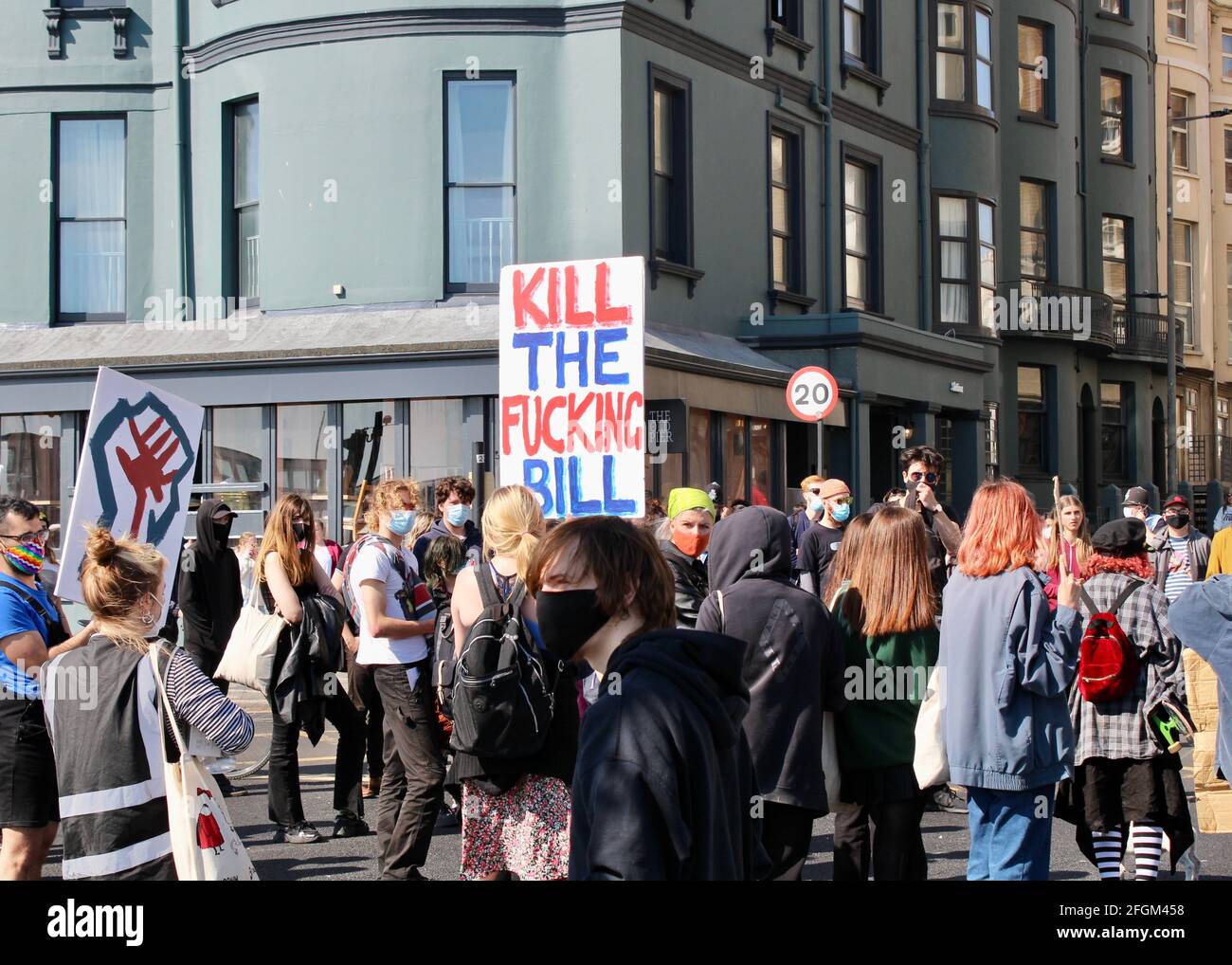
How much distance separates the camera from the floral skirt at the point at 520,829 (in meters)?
6.12

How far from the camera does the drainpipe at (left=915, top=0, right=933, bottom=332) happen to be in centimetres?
2655

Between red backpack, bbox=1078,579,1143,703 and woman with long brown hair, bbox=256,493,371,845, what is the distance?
448cm

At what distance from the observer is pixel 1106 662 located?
23.4ft

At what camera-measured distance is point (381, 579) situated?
27.6 ft

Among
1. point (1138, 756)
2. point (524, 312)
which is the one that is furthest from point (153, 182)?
point (1138, 756)

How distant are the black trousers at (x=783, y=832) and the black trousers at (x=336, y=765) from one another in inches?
157

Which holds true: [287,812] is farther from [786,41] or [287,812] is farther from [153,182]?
[786,41]

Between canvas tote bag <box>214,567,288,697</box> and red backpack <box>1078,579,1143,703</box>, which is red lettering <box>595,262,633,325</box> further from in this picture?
red backpack <box>1078,579,1143,703</box>

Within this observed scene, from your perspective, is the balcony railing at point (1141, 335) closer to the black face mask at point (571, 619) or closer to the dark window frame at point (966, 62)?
the dark window frame at point (966, 62)

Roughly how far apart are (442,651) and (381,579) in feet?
4.57

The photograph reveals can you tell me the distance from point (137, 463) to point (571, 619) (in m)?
5.43

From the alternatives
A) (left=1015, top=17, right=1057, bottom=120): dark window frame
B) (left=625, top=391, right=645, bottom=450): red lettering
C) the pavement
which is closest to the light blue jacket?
the pavement

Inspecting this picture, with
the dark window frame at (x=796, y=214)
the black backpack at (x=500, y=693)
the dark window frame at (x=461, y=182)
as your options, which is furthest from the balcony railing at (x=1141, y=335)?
the black backpack at (x=500, y=693)

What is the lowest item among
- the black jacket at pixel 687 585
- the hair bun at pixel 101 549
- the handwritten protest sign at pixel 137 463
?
the black jacket at pixel 687 585
